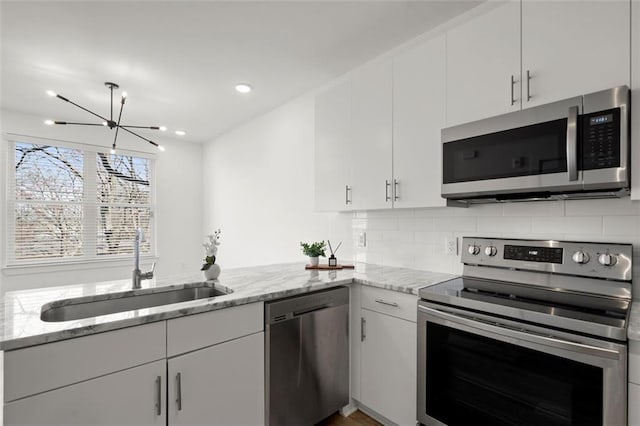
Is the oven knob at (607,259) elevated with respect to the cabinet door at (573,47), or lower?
lower

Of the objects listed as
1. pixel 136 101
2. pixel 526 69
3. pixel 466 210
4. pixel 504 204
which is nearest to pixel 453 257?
pixel 466 210

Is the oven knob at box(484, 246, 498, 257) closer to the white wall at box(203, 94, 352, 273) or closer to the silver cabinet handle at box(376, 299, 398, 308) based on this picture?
the silver cabinet handle at box(376, 299, 398, 308)

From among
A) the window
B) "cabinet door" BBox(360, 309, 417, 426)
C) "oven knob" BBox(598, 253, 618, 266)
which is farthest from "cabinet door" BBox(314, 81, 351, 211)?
the window

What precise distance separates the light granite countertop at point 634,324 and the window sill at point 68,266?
16.7ft

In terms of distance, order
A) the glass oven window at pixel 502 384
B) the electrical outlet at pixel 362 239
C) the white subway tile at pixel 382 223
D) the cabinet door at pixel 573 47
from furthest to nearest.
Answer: the electrical outlet at pixel 362 239 → the white subway tile at pixel 382 223 → the cabinet door at pixel 573 47 → the glass oven window at pixel 502 384

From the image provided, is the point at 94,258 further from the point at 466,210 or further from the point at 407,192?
the point at 466,210

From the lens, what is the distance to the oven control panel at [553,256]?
143 cm

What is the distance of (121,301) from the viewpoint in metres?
1.74

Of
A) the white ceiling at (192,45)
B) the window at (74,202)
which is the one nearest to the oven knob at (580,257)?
the white ceiling at (192,45)

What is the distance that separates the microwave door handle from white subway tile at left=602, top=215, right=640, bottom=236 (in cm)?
43

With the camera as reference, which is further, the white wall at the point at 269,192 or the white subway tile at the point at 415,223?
the white wall at the point at 269,192

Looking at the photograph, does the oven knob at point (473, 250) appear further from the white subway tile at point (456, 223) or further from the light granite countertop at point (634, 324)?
the light granite countertop at point (634, 324)

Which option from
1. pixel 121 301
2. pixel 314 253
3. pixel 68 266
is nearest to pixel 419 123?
pixel 314 253

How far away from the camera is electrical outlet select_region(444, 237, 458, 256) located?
82.7 inches
